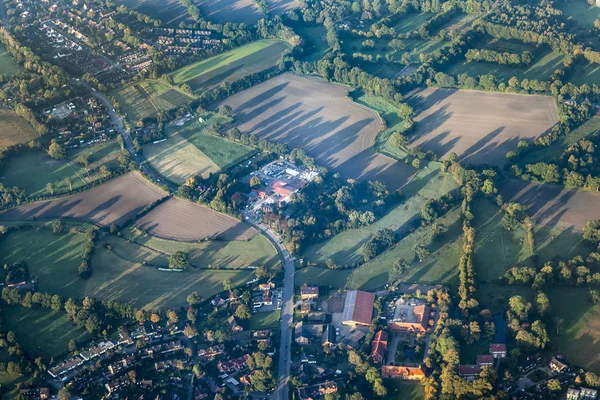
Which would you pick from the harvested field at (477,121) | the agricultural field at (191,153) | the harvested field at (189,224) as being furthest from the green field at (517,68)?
the harvested field at (189,224)

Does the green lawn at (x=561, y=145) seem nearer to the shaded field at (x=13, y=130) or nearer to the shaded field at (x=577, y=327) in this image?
the shaded field at (x=577, y=327)

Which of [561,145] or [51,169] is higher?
[561,145]

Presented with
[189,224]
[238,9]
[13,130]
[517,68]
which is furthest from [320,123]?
[238,9]

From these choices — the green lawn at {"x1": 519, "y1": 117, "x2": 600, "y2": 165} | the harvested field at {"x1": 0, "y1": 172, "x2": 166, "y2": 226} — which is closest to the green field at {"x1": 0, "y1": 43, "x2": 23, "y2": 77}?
the harvested field at {"x1": 0, "y1": 172, "x2": 166, "y2": 226}

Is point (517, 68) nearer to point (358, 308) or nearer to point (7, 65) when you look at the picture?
point (358, 308)

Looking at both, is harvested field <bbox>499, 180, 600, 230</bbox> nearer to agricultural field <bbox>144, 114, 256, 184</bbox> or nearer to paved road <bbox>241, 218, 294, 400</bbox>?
paved road <bbox>241, 218, 294, 400</bbox>

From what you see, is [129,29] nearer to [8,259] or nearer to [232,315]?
[8,259]
